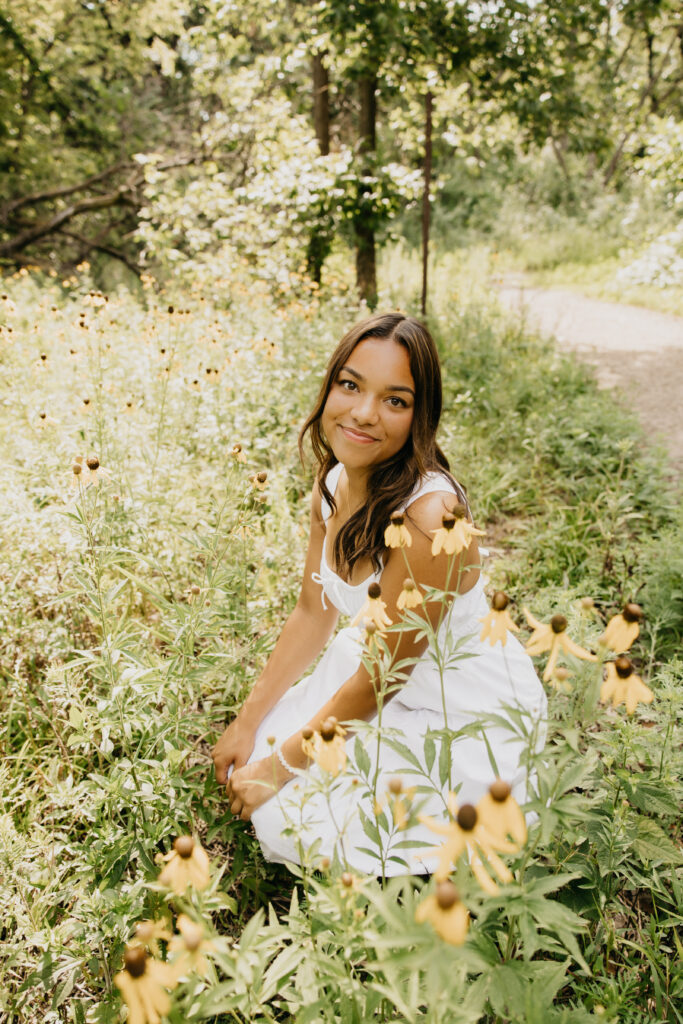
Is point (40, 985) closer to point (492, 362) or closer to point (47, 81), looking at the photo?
point (492, 362)

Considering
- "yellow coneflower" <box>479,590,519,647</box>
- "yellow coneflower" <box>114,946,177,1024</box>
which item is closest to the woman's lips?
"yellow coneflower" <box>479,590,519,647</box>

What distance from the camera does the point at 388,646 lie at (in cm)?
142

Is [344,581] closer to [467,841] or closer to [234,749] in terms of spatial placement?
[234,749]

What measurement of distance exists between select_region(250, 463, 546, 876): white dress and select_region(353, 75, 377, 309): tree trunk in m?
4.56

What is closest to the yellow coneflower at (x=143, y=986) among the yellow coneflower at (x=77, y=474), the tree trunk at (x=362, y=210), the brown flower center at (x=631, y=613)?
the brown flower center at (x=631, y=613)

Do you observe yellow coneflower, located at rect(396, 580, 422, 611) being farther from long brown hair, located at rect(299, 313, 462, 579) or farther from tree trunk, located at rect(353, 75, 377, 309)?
tree trunk, located at rect(353, 75, 377, 309)

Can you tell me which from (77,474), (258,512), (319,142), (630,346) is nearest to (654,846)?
(77,474)

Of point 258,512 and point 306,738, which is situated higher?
point 306,738

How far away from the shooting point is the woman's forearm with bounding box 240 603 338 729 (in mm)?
1746

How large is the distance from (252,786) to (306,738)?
661 millimetres

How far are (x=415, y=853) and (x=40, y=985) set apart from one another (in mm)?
865

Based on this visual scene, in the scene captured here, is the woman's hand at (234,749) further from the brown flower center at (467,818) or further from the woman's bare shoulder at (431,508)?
the brown flower center at (467,818)

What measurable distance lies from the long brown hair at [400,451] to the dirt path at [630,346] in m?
2.35

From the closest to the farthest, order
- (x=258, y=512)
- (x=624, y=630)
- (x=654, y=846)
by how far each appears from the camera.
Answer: (x=624, y=630) → (x=654, y=846) → (x=258, y=512)
